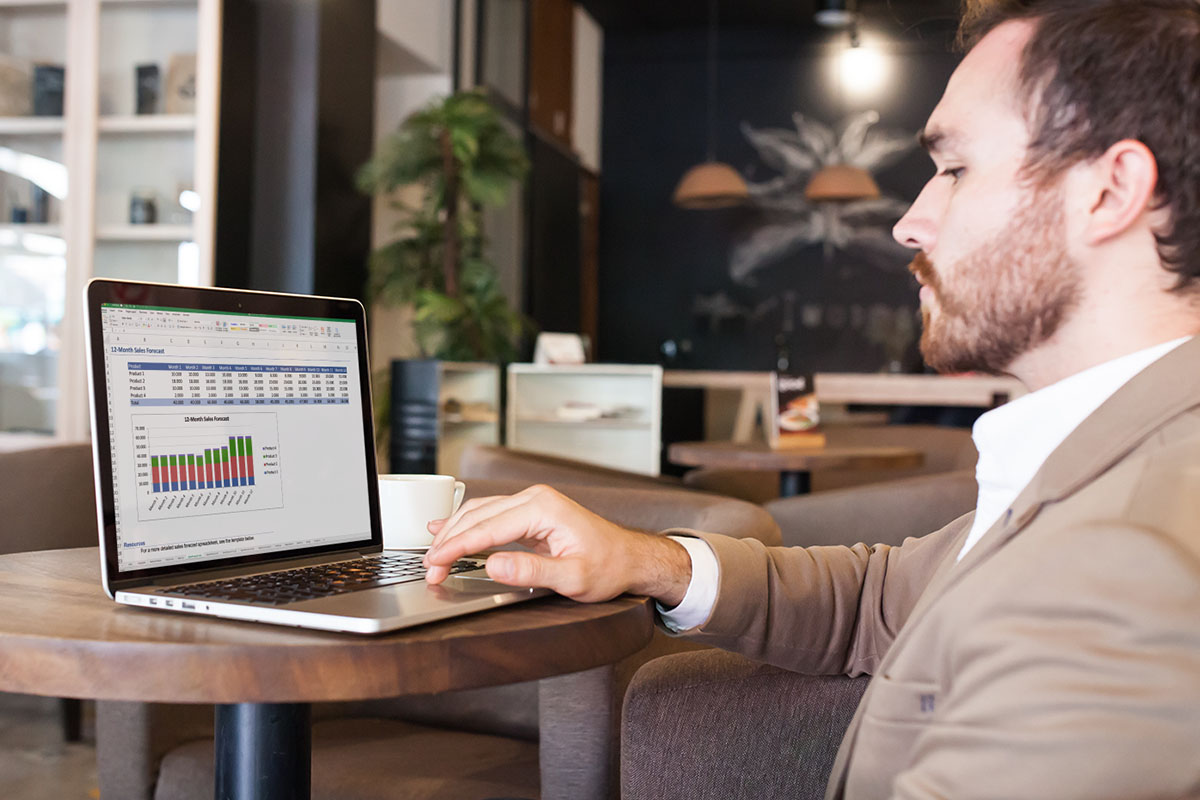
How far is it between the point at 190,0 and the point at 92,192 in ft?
2.81

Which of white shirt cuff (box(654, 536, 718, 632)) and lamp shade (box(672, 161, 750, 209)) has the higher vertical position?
lamp shade (box(672, 161, 750, 209))

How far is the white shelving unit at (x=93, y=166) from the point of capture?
4230mm

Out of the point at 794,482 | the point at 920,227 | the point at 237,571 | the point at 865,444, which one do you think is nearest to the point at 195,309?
the point at 237,571

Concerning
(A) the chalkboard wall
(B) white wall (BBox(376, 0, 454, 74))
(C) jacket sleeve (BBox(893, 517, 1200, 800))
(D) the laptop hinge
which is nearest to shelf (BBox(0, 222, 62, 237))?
(B) white wall (BBox(376, 0, 454, 74))

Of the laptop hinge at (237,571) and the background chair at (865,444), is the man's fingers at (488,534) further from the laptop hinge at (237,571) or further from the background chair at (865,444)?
the background chair at (865,444)

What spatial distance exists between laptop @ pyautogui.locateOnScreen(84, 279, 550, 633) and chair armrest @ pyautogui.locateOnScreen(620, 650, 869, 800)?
0.24 m

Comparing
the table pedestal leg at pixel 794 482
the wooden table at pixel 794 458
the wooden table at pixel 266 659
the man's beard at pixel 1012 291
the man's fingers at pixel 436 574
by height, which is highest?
the man's beard at pixel 1012 291

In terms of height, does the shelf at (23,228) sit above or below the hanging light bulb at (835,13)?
below

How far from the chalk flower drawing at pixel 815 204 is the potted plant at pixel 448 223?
4328mm

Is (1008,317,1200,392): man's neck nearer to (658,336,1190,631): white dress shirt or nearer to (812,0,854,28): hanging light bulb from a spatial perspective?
(658,336,1190,631): white dress shirt

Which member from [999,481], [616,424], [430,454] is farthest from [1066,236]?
[616,424]

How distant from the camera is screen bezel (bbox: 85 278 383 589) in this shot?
868 millimetres

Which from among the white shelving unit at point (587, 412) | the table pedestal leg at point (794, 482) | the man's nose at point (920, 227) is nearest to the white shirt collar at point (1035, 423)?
the man's nose at point (920, 227)

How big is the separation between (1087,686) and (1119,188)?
39 cm
